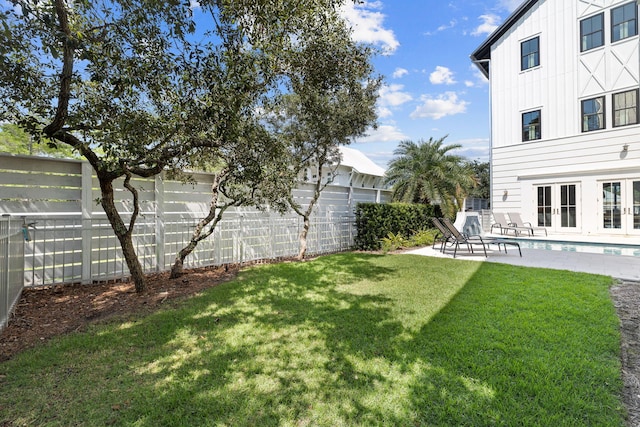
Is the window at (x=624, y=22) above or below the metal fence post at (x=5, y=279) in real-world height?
above

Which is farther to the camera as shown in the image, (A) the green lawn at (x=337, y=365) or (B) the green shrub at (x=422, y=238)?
(B) the green shrub at (x=422, y=238)

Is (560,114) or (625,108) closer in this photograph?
(625,108)

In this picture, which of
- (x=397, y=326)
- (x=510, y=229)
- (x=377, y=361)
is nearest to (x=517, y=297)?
(x=397, y=326)

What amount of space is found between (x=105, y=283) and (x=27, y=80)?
341 centimetres

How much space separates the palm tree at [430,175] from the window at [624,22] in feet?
22.6

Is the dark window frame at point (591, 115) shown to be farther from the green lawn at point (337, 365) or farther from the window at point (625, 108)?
the green lawn at point (337, 365)

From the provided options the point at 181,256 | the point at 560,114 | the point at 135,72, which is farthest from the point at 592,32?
the point at 181,256

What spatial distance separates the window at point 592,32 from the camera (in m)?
12.6

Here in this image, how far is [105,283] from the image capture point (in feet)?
19.0

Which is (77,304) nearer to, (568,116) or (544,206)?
(544,206)

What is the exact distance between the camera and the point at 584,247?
34.9ft

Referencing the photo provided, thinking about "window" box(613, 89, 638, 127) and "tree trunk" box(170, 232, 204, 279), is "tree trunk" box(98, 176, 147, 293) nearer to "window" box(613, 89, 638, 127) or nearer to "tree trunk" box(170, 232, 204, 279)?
"tree trunk" box(170, 232, 204, 279)

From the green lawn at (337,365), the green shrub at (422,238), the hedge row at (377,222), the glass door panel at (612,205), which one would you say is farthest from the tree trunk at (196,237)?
the glass door panel at (612,205)

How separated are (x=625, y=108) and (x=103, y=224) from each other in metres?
17.3
